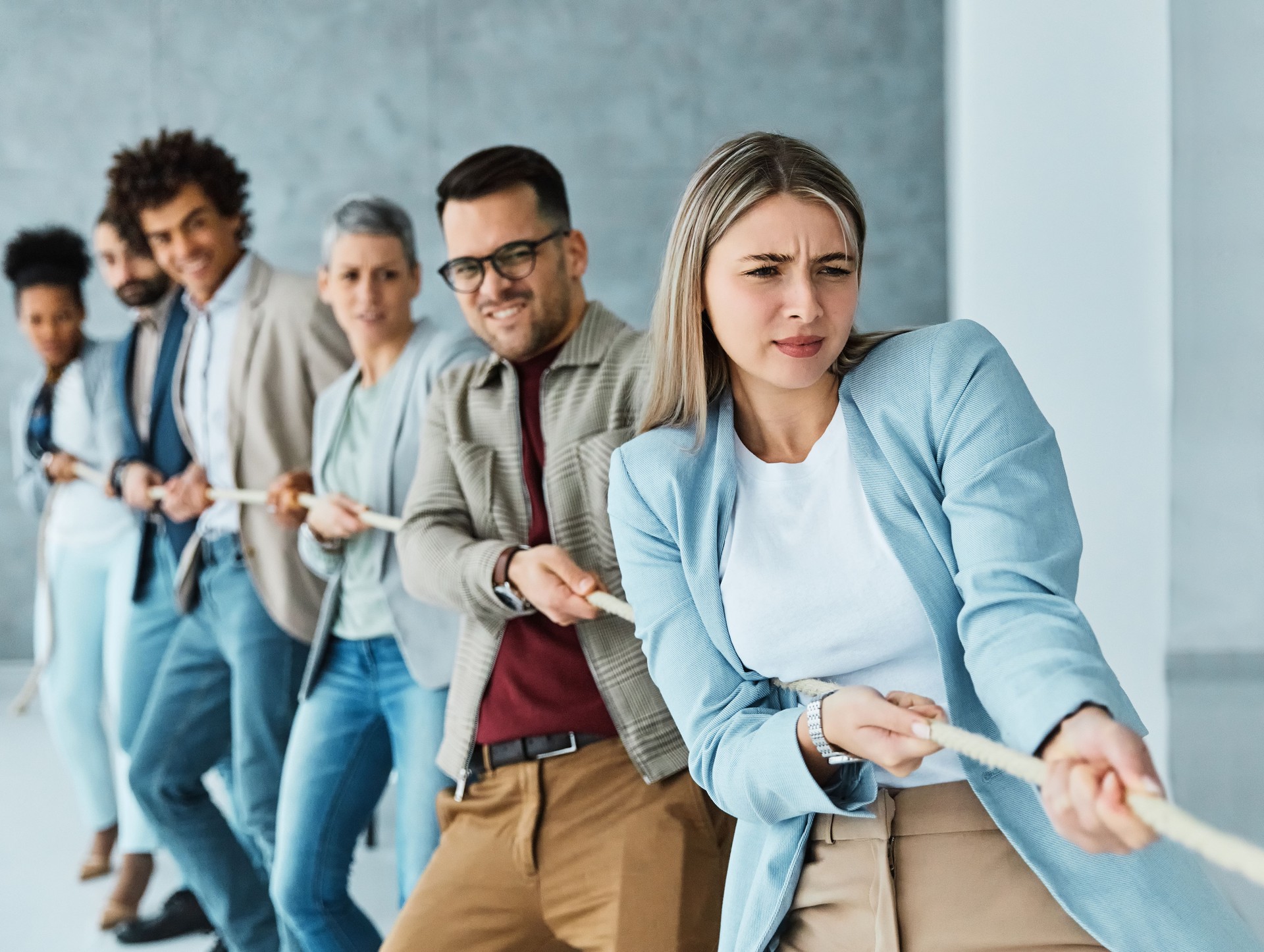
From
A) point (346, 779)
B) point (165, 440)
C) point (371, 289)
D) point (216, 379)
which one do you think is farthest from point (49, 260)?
point (346, 779)

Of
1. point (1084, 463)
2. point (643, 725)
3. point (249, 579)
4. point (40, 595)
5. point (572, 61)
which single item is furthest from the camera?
point (572, 61)

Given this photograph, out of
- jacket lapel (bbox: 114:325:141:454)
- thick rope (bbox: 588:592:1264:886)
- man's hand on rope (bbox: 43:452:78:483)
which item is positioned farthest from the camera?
man's hand on rope (bbox: 43:452:78:483)

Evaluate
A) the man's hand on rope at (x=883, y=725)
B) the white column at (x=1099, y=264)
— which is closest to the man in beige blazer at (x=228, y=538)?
the white column at (x=1099, y=264)

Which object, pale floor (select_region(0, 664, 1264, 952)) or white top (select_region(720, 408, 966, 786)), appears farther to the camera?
pale floor (select_region(0, 664, 1264, 952))

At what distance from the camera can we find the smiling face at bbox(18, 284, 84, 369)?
4234 millimetres

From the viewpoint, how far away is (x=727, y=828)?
191cm

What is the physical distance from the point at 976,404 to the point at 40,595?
3.72 metres

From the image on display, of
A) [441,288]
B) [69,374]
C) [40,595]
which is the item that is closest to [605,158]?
[441,288]

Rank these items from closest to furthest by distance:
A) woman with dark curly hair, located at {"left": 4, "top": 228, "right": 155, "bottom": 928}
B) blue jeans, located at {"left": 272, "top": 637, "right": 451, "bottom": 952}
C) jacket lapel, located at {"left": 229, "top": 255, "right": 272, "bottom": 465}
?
blue jeans, located at {"left": 272, "top": 637, "right": 451, "bottom": 952}, jacket lapel, located at {"left": 229, "top": 255, "right": 272, "bottom": 465}, woman with dark curly hair, located at {"left": 4, "top": 228, "right": 155, "bottom": 928}

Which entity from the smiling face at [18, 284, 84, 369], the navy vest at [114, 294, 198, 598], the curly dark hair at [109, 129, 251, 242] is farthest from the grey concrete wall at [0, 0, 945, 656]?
the curly dark hair at [109, 129, 251, 242]

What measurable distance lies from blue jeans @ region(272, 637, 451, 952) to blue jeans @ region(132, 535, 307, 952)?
53 cm

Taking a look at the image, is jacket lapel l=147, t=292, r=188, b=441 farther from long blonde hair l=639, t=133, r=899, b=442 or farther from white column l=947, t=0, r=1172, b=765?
long blonde hair l=639, t=133, r=899, b=442

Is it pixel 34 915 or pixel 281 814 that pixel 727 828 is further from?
pixel 34 915

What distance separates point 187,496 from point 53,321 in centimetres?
133
